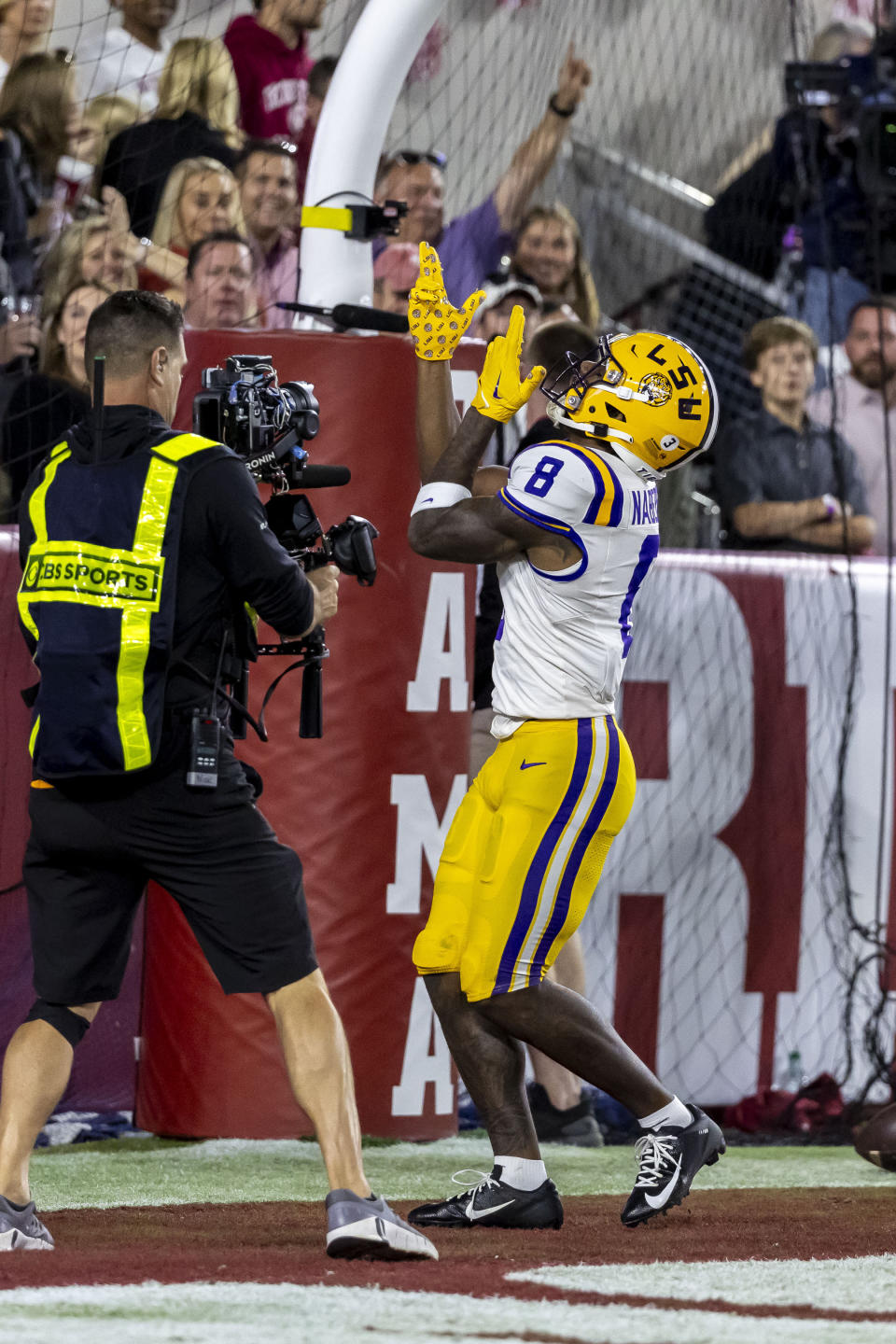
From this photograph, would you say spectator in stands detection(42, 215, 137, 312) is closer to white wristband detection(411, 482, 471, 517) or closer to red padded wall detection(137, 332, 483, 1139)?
→ red padded wall detection(137, 332, 483, 1139)

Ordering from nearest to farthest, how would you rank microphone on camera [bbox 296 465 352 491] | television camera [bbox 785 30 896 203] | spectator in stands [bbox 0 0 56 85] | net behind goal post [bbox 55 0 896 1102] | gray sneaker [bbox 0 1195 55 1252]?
gray sneaker [bbox 0 1195 55 1252], microphone on camera [bbox 296 465 352 491], net behind goal post [bbox 55 0 896 1102], spectator in stands [bbox 0 0 56 85], television camera [bbox 785 30 896 203]

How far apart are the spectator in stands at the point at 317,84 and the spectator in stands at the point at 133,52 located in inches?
24.0

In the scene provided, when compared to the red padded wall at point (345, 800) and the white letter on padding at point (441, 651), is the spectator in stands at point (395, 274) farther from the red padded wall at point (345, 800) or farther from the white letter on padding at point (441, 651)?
the white letter on padding at point (441, 651)

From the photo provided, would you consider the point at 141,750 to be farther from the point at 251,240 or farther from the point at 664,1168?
the point at 251,240

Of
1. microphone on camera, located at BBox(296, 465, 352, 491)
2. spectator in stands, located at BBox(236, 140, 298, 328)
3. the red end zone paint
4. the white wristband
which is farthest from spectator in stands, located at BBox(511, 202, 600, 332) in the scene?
the red end zone paint

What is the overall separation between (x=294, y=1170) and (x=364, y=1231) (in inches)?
63.8

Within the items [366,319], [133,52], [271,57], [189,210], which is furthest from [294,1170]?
[271,57]

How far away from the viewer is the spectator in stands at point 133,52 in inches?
269

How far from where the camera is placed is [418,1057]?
5.59 m

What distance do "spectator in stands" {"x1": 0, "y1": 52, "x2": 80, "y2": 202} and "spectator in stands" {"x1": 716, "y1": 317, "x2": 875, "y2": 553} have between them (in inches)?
108

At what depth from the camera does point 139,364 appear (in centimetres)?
393

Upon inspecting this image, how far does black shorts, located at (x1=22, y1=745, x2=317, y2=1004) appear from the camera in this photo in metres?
3.79

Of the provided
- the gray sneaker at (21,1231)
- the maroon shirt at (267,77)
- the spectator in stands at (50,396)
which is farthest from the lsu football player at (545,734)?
the maroon shirt at (267,77)

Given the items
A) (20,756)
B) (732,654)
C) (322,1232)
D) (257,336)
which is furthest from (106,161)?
(322,1232)
